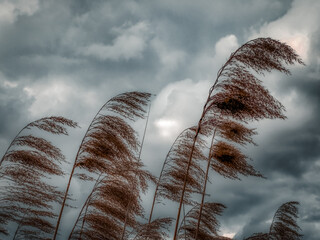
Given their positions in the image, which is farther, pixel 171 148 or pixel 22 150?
pixel 171 148

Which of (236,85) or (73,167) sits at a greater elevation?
(236,85)

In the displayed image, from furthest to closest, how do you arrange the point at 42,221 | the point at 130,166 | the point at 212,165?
the point at 42,221 < the point at 212,165 < the point at 130,166

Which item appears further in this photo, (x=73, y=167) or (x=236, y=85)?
(x=73, y=167)

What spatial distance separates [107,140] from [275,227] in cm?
650

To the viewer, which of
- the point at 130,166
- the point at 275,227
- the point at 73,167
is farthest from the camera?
the point at 275,227

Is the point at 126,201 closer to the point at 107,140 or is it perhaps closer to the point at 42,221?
the point at 107,140

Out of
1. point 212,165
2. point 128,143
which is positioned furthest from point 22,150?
point 212,165

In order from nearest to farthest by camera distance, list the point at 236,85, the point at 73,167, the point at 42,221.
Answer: the point at 236,85
the point at 73,167
the point at 42,221

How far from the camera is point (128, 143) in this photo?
3922 millimetres

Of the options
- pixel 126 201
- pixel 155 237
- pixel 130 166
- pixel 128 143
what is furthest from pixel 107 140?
pixel 155 237

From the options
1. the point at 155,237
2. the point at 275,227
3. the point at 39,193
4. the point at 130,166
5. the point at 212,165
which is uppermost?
the point at 275,227

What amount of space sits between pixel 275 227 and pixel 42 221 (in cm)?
627

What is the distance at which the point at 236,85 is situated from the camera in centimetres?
314

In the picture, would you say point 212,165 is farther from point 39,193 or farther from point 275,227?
point 275,227
